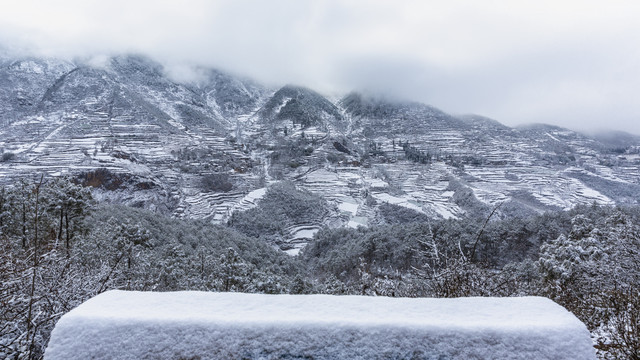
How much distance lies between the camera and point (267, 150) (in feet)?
313

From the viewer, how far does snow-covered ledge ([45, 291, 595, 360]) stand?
1.27 m

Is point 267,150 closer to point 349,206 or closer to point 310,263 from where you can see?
point 349,206

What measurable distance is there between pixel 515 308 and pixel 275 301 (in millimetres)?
1129

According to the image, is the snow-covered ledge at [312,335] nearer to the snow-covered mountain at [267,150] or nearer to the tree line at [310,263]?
the tree line at [310,263]

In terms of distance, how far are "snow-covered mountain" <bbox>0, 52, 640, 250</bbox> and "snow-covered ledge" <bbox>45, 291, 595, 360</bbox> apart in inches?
1519

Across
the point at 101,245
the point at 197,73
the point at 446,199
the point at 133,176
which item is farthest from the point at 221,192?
the point at 197,73

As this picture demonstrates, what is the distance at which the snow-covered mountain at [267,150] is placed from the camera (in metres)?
54.6

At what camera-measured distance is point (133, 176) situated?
176 ft

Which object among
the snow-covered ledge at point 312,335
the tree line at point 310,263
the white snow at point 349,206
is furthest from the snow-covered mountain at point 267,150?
the snow-covered ledge at point 312,335

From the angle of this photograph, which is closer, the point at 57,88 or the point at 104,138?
the point at 104,138

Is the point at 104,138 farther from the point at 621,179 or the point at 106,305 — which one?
the point at 621,179

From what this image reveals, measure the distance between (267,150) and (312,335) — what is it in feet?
315

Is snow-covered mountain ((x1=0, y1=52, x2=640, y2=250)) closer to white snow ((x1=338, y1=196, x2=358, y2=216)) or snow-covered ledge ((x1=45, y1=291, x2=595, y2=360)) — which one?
white snow ((x1=338, y1=196, x2=358, y2=216))

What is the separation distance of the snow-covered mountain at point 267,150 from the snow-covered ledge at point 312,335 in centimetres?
3858
